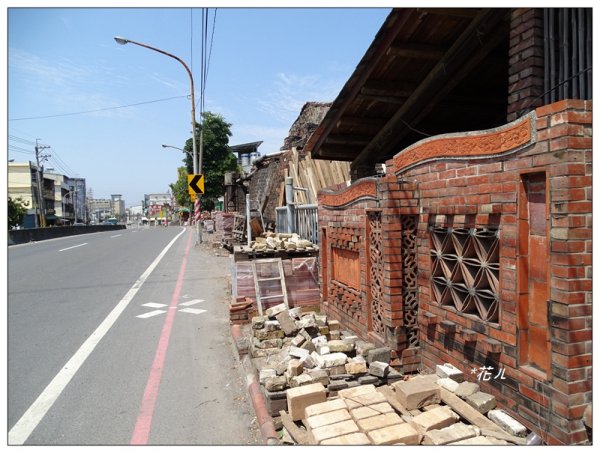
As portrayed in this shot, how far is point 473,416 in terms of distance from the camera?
10.1 feet

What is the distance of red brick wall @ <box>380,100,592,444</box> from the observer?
2506 millimetres

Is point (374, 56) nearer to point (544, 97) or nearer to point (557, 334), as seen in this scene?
point (544, 97)

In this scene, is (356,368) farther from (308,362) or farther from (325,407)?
(325,407)

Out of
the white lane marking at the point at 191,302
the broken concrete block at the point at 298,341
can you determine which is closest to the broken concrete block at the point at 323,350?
the broken concrete block at the point at 298,341

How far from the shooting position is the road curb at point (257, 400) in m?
3.44

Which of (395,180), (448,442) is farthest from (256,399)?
(395,180)

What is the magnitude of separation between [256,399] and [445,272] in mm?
2283

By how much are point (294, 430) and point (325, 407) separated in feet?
1.08

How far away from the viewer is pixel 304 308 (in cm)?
721

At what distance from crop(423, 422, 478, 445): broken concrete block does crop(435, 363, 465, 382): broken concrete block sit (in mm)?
610

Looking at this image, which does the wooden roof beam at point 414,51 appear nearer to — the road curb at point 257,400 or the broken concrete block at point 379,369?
the broken concrete block at point 379,369

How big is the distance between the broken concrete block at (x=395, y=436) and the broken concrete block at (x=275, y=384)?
3.53ft

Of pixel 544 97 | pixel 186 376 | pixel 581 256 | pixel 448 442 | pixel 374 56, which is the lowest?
pixel 186 376

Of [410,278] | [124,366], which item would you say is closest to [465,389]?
[410,278]
